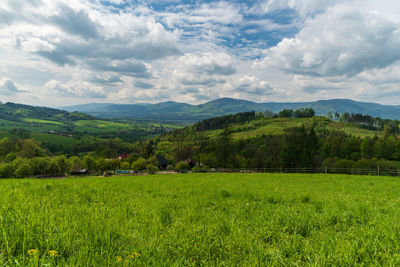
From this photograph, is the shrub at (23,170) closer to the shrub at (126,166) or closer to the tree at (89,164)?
the tree at (89,164)

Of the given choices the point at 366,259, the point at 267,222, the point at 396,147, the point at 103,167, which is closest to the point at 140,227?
the point at 267,222

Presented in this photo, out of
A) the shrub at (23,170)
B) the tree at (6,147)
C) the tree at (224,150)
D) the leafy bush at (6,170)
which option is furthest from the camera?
the tree at (6,147)

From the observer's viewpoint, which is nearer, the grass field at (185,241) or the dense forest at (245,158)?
the grass field at (185,241)

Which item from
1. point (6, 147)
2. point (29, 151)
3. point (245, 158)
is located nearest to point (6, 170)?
point (29, 151)

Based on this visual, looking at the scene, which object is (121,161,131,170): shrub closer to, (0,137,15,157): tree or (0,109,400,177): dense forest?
(0,109,400,177): dense forest

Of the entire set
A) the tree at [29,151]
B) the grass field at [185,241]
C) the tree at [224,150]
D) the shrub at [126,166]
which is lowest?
the shrub at [126,166]

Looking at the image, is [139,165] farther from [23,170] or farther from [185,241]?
[185,241]

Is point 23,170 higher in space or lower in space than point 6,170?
A: higher

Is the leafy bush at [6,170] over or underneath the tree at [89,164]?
over

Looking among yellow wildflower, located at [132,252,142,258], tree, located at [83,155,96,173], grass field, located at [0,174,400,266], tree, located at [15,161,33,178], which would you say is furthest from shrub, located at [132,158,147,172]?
yellow wildflower, located at [132,252,142,258]

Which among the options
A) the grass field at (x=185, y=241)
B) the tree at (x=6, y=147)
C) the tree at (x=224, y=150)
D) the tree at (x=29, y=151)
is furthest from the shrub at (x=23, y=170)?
the grass field at (x=185, y=241)

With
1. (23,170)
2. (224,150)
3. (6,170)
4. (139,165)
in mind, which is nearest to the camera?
(23,170)

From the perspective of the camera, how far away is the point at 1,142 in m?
93.8

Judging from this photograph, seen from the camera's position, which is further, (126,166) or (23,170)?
(126,166)
